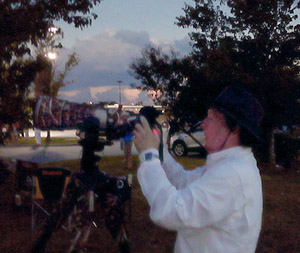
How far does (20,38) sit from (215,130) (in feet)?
14.4

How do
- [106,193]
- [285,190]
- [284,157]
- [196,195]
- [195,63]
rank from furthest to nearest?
[284,157], [195,63], [285,190], [106,193], [196,195]

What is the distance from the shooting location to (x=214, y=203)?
4.19 feet

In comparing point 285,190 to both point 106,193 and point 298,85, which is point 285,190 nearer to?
point 298,85

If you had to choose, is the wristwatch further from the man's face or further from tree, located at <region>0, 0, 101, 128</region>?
tree, located at <region>0, 0, 101, 128</region>

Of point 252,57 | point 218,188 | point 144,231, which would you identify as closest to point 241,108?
point 218,188

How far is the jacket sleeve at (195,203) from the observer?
1.27 metres

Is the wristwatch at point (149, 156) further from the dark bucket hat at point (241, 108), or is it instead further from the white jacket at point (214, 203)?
the dark bucket hat at point (241, 108)

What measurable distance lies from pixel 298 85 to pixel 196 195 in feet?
27.3

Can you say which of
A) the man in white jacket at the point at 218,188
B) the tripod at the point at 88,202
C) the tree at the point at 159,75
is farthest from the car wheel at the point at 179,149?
the man in white jacket at the point at 218,188

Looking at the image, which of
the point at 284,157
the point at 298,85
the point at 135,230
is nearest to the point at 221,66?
the point at 298,85

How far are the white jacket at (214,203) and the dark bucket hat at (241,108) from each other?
12 centimetres

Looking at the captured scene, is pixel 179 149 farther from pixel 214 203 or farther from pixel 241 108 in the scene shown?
pixel 214 203

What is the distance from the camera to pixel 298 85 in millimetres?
8594

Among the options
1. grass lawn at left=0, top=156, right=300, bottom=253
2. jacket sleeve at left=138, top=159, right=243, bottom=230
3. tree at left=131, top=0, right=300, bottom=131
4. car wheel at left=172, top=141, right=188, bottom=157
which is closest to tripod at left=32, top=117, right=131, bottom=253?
grass lawn at left=0, top=156, right=300, bottom=253
